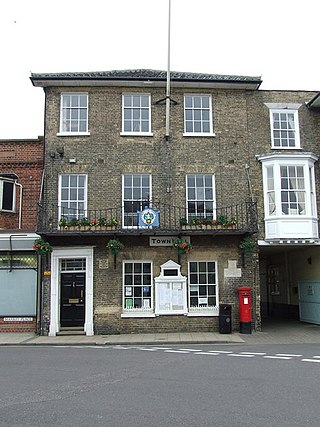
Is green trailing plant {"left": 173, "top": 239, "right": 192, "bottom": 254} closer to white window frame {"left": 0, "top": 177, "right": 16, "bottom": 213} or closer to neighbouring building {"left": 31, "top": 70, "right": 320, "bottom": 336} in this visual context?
neighbouring building {"left": 31, "top": 70, "right": 320, "bottom": 336}

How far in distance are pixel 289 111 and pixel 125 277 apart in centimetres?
923

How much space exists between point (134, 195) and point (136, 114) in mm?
3280

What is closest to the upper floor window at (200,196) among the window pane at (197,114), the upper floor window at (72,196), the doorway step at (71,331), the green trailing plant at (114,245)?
the window pane at (197,114)

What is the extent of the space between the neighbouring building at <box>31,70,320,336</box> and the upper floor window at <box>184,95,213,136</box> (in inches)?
1.6

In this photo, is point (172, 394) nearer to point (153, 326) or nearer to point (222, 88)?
point (153, 326)

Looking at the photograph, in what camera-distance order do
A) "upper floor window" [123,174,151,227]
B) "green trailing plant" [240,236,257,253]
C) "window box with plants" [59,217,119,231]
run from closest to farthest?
"window box with plants" [59,217,119,231]
"green trailing plant" [240,236,257,253]
"upper floor window" [123,174,151,227]

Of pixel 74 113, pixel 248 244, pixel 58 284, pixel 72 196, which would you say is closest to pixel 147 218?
pixel 72 196

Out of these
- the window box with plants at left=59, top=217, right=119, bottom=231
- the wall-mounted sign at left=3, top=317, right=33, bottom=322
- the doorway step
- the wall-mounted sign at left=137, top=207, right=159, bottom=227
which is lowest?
the doorway step

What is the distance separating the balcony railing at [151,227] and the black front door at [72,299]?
197cm

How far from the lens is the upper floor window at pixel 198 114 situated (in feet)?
59.0

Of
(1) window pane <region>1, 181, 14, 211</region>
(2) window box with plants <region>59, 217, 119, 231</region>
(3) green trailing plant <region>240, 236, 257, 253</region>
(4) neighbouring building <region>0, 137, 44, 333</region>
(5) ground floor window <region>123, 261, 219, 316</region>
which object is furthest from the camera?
(1) window pane <region>1, 181, 14, 211</region>

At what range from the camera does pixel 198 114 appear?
1811 cm

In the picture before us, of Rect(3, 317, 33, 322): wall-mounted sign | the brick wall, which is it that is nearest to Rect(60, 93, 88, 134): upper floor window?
the brick wall

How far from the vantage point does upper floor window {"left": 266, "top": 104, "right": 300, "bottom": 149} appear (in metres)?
18.0
